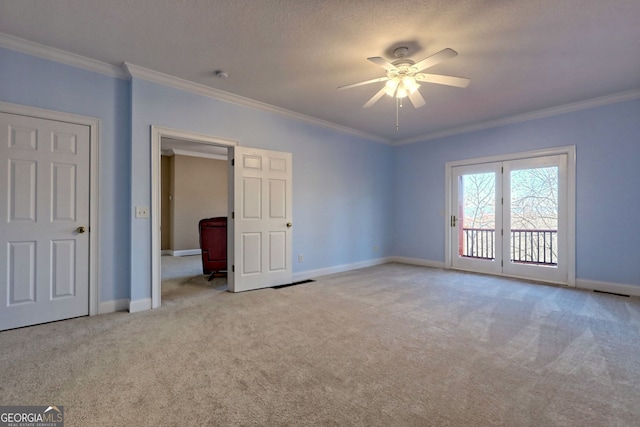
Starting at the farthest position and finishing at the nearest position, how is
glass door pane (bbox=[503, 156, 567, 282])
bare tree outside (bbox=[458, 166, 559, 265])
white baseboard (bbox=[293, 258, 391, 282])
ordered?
white baseboard (bbox=[293, 258, 391, 282]) → bare tree outside (bbox=[458, 166, 559, 265]) → glass door pane (bbox=[503, 156, 567, 282])

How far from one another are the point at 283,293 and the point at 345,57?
2946 mm

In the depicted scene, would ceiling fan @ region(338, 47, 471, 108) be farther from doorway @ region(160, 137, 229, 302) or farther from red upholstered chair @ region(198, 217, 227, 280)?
doorway @ region(160, 137, 229, 302)

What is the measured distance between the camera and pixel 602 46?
2.74 meters

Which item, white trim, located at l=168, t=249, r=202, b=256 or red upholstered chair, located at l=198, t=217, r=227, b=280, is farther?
white trim, located at l=168, t=249, r=202, b=256

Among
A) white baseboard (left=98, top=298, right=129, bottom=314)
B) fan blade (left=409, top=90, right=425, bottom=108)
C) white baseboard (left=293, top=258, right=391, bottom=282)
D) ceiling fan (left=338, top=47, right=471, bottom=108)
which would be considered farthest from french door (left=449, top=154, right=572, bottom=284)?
white baseboard (left=98, top=298, right=129, bottom=314)

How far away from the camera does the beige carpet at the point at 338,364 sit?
1.60 meters

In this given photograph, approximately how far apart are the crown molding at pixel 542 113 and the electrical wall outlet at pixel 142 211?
5.12 meters

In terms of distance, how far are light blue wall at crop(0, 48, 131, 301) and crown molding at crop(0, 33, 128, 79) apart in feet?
0.15

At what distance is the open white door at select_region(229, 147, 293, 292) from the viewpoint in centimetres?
405

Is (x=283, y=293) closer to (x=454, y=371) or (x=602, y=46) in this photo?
(x=454, y=371)

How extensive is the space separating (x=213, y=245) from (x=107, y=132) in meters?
2.33

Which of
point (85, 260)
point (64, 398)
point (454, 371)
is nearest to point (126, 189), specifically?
point (85, 260)

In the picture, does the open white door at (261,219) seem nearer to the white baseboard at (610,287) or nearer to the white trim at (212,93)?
the white trim at (212,93)

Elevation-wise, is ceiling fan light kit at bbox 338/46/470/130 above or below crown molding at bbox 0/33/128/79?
below
